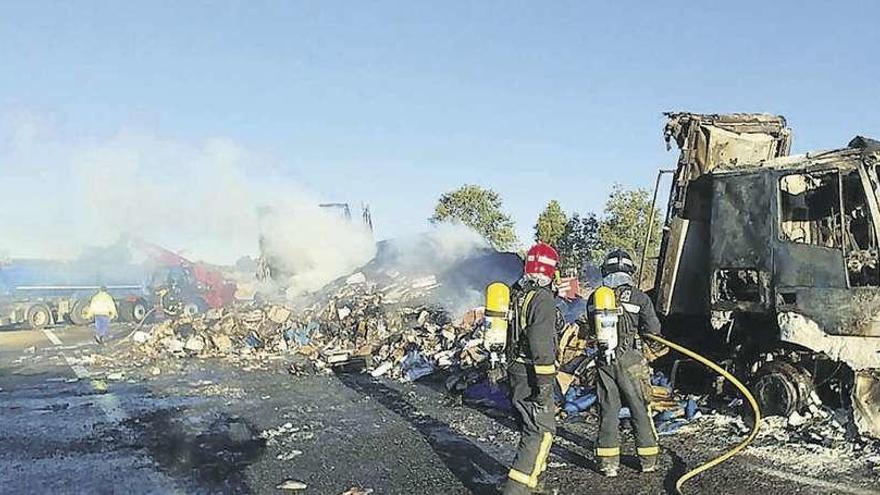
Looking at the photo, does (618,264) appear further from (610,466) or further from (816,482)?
(816,482)

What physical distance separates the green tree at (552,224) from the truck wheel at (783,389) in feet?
71.1

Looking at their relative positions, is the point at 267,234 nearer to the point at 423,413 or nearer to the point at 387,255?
the point at 387,255

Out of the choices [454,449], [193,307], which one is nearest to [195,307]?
[193,307]

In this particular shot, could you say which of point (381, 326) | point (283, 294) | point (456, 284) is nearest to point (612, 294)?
point (381, 326)

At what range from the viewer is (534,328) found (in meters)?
5.56

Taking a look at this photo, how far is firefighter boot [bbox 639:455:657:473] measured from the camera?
20.4 ft

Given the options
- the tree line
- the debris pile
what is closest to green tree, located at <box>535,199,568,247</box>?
the tree line

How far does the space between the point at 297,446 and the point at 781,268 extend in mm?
4730

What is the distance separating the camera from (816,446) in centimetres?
671

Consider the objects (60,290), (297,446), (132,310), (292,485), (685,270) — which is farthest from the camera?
(60,290)

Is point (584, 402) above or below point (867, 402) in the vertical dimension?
below

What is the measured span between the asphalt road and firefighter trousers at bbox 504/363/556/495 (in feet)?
2.06

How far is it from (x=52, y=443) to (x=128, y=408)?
1.85 m

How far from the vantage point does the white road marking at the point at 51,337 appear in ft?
63.1
